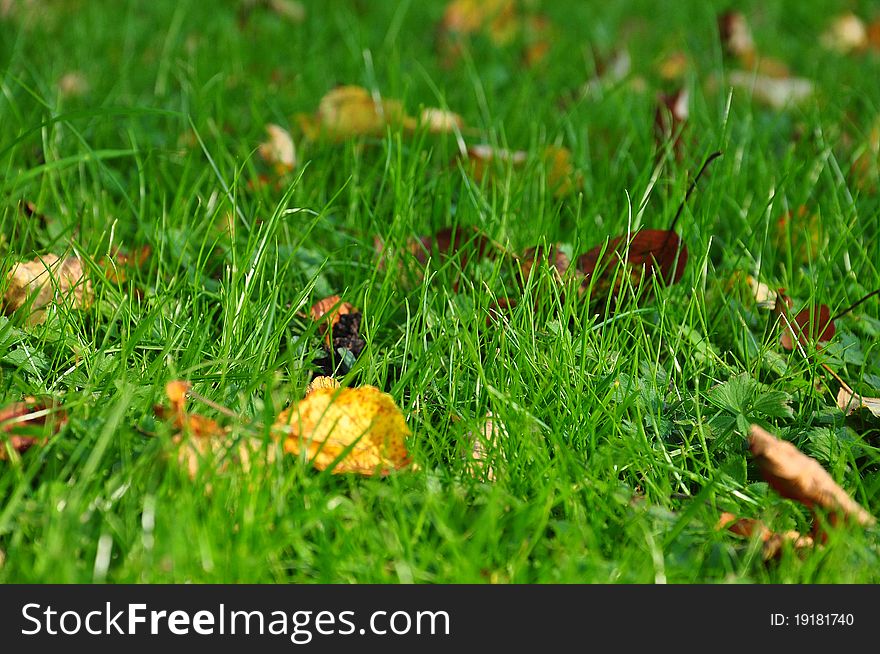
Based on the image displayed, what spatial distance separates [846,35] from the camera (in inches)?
142

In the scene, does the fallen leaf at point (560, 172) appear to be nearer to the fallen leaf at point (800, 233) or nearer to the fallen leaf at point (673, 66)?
the fallen leaf at point (800, 233)

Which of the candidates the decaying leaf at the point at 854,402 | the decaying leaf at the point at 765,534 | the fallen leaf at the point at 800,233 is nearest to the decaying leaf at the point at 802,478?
the decaying leaf at the point at 765,534

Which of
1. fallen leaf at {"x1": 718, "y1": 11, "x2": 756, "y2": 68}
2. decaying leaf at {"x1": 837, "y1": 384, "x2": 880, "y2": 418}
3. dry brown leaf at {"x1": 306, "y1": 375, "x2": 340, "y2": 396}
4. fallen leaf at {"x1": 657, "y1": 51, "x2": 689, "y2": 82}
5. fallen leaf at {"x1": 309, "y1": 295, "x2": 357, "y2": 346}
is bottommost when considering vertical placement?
decaying leaf at {"x1": 837, "y1": 384, "x2": 880, "y2": 418}

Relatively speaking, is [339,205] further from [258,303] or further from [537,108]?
[537,108]

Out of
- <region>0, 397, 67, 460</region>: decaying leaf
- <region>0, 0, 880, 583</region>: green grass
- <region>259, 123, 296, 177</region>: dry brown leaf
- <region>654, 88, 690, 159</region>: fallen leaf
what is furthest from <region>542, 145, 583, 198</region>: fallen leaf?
<region>0, 397, 67, 460</region>: decaying leaf

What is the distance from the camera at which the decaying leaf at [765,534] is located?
126cm

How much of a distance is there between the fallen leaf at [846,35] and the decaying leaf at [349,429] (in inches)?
110

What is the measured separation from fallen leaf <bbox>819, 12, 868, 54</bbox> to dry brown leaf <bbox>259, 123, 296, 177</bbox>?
2.20m

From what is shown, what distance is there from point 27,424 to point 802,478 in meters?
1.05

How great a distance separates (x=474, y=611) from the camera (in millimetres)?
1158

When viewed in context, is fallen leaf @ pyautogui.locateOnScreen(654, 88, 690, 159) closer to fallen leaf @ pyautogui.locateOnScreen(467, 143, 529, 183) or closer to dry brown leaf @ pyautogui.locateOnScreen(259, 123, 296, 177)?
fallen leaf @ pyautogui.locateOnScreen(467, 143, 529, 183)

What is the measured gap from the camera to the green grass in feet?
3.99


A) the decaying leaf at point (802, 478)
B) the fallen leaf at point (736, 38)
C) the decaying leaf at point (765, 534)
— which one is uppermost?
the fallen leaf at point (736, 38)

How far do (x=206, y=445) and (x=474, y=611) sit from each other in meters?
0.41
